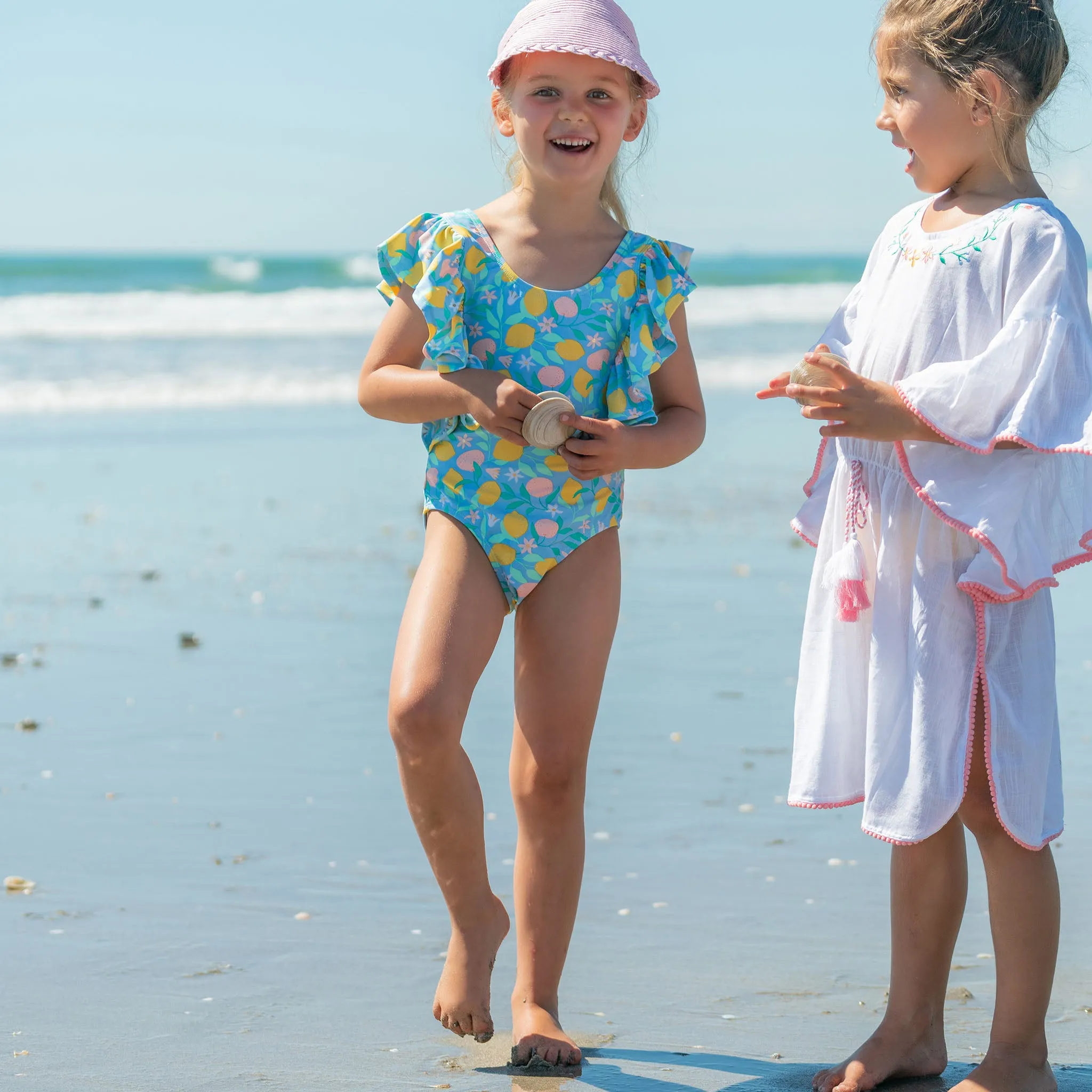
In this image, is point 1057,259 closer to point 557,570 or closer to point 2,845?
point 557,570

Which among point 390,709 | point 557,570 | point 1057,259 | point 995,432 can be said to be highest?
point 1057,259

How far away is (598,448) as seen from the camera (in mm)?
2879

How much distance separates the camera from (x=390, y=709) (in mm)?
2881

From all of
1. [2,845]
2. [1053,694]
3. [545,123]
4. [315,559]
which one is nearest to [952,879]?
[1053,694]

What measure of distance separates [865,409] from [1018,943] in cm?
97

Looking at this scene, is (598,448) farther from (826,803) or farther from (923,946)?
(923,946)

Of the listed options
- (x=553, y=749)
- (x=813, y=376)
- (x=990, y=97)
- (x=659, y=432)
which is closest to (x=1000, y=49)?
(x=990, y=97)

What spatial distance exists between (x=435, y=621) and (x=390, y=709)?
0.18 metres

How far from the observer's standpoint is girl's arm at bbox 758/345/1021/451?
267cm

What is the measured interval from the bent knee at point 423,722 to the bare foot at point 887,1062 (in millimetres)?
919

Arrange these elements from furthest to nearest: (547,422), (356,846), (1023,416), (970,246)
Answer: (356,846) → (547,422) → (970,246) → (1023,416)

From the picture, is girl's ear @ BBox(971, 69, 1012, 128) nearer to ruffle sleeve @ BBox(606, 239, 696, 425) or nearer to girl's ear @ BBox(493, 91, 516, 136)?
ruffle sleeve @ BBox(606, 239, 696, 425)

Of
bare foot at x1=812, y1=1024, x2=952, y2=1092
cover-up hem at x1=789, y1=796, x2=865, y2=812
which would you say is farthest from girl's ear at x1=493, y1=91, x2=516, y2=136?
bare foot at x1=812, y1=1024, x2=952, y2=1092

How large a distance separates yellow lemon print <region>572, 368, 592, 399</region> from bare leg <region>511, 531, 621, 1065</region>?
0.29 metres
